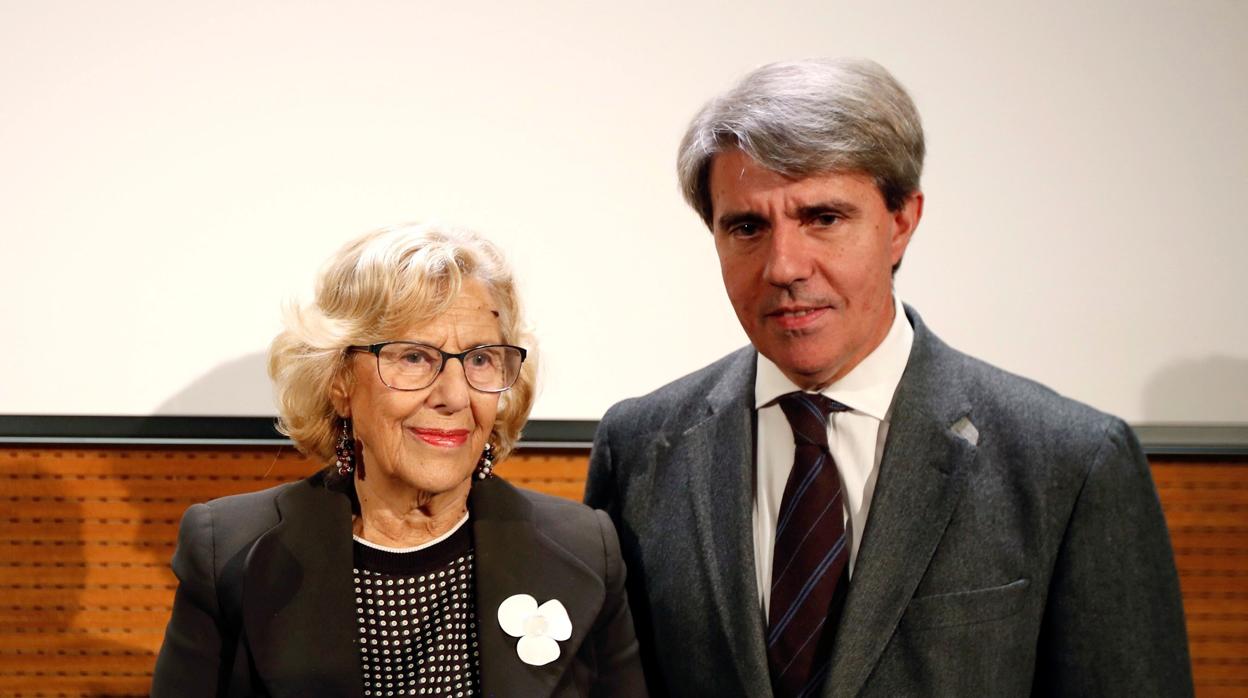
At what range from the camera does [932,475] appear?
5.44 ft

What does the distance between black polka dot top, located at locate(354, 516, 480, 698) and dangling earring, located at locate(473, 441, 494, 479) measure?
0.15m

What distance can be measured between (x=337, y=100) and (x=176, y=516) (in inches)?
43.7

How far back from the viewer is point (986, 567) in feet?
5.29

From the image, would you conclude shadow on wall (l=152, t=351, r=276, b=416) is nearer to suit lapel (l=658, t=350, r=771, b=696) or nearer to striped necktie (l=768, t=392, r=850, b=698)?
suit lapel (l=658, t=350, r=771, b=696)

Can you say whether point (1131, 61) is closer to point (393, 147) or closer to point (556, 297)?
point (556, 297)

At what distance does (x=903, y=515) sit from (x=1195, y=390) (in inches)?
56.2

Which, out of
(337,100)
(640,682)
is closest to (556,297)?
(337,100)

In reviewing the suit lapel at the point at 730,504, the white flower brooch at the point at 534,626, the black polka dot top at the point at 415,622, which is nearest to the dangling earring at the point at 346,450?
the black polka dot top at the point at 415,622

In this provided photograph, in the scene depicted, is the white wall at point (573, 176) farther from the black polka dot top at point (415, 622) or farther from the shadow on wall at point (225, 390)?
the black polka dot top at point (415, 622)

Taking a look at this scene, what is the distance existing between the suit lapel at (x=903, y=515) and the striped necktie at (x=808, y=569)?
0.05 m

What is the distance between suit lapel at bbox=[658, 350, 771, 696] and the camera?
5.49 ft

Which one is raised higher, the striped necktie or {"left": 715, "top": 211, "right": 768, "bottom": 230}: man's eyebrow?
{"left": 715, "top": 211, "right": 768, "bottom": 230}: man's eyebrow

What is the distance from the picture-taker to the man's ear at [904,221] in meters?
1.74

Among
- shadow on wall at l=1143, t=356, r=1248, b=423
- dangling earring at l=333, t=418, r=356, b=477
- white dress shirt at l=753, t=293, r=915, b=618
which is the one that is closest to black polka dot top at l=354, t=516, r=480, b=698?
dangling earring at l=333, t=418, r=356, b=477
